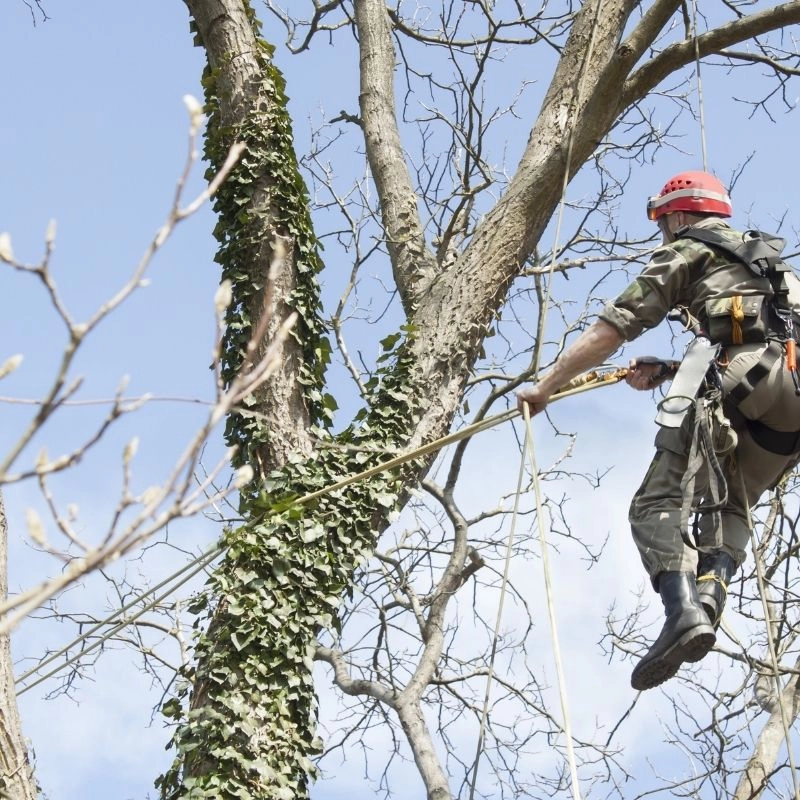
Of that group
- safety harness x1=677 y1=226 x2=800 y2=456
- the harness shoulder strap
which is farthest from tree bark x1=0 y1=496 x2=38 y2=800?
the harness shoulder strap

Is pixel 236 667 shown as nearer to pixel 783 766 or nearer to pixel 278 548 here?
pixel 278 548

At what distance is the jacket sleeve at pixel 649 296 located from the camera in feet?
15.1

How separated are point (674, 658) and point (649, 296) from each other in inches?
50.1

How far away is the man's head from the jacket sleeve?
32 cm

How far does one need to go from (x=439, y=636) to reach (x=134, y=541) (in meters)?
6.01

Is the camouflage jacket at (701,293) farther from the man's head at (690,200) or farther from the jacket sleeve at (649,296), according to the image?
the man's head at (690,200)

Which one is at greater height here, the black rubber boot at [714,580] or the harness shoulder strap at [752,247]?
the harness shoulder strap at [752,247]

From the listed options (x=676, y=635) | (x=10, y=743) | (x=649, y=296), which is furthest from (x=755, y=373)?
(x=10, y=743)

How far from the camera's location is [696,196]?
4922mm

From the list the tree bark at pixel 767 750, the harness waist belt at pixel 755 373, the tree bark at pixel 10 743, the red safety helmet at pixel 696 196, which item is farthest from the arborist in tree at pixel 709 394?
the tree bark at pixel 767 750

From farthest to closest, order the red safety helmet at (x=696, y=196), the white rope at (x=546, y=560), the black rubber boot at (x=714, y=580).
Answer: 1. the red safety helmet at (x=696, y=196)
2. the black rubber boot at (x=714, y=580)
3. the white rope at (x=546, y=560)

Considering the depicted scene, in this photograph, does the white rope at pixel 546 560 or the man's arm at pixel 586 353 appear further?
the man's arm at pixel 586 353

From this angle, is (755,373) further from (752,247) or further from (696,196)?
(696,196)

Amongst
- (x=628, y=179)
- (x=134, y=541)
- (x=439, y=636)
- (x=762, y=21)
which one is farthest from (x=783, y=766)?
(x=134, y=541)
